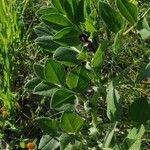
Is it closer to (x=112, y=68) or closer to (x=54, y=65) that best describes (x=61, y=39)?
(x=54, y=65)

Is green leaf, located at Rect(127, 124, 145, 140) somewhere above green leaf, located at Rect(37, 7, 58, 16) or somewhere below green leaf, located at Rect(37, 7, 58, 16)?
below

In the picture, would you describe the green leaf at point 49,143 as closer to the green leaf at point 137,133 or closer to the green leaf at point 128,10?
the green leaf at point 137,133

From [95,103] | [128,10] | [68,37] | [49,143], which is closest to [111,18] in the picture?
[128,10]

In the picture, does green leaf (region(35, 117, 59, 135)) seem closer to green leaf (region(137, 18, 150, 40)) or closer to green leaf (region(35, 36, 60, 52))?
green leaf (region(35, 36, 60, 52))

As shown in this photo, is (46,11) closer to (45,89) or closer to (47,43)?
(47,43)

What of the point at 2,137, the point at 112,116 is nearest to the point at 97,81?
the point at 112,116

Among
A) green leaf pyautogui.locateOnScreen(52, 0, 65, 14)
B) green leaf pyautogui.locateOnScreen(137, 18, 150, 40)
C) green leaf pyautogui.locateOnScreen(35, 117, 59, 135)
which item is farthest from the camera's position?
green leaf pyautogui.locateOnScreen(35, 117, 59, 135)

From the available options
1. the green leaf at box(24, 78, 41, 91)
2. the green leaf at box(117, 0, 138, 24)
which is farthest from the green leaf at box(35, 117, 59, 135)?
the green leaf at box(117, 0, 138, 24)
